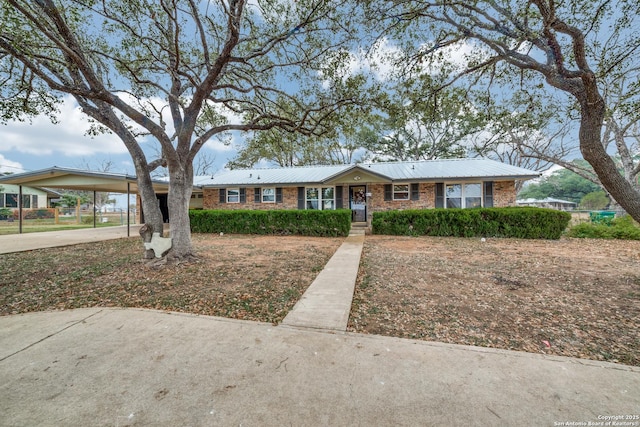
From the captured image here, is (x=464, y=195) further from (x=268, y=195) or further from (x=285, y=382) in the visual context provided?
(x=285, y=382)

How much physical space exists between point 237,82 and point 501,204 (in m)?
14.1

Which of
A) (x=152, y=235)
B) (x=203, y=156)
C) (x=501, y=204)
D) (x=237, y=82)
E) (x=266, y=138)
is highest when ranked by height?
(x=203, y=156)

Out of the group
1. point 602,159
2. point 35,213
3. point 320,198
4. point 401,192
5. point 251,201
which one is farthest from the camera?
point 35,213

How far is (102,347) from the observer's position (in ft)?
8.75

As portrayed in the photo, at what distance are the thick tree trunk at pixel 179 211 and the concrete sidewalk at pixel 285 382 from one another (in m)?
3.53

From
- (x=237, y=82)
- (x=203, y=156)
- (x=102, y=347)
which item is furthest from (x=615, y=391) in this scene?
(x=203, y=156)

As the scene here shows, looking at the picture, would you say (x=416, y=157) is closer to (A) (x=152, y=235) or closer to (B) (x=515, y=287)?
(B) (x=515, y=287)

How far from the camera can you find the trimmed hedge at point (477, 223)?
1041 centimetres

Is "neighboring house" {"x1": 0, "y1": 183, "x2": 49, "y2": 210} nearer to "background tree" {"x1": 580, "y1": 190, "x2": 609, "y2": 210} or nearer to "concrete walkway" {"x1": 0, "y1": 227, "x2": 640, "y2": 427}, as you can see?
"concrete walkway" {"x1": 0, "y1": 227, "x2": 640, "y2": 427}

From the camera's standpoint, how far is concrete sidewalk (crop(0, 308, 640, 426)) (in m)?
1.80

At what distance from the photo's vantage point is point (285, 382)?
84.2 inches

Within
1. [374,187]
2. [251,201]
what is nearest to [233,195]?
[251,201]

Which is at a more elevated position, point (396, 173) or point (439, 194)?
point (396, 173)

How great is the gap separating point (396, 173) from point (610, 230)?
371 inches
